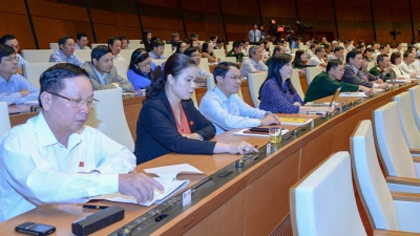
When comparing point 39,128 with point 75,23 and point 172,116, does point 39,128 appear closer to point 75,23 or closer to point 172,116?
point 172,116

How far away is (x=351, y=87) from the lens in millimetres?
4512

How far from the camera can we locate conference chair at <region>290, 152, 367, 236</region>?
94 cm

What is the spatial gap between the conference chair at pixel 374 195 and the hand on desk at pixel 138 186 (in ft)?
2.29

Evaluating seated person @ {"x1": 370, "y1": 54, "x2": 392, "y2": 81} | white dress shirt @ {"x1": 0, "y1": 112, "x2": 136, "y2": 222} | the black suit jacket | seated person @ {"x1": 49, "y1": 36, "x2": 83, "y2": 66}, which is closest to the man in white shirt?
seated person @ {"x1": 370, "y1": 54, "x2": 392, "y2": 81}

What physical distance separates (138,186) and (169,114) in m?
1.00

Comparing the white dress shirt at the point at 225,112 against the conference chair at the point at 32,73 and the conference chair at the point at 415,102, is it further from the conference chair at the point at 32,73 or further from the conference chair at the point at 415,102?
the conference chair at the point at 32,73

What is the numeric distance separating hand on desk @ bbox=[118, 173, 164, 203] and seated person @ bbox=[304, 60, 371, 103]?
342cm

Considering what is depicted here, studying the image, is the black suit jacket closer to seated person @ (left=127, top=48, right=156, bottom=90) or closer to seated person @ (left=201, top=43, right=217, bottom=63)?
seated person @ (left=127, top=48, right=156, bottom=90)

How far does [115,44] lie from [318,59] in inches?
163

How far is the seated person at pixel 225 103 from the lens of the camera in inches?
109

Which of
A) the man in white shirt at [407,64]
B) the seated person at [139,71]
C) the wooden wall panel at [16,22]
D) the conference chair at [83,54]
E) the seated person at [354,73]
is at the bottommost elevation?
the man in white shirt at [407,64]

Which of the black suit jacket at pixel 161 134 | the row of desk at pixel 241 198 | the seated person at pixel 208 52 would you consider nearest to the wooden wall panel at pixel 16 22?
the seated person at pixel 208 52

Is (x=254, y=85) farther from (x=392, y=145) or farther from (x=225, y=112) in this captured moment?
(x=392, y=145)

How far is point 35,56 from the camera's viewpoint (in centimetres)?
602
